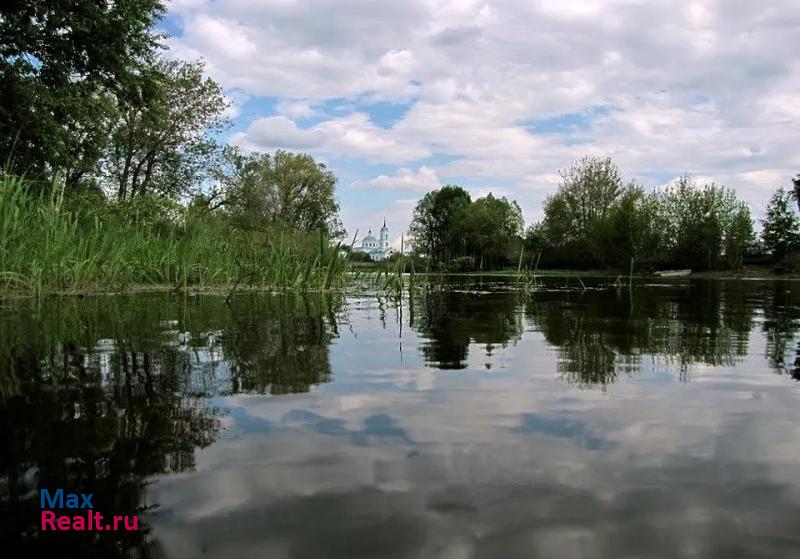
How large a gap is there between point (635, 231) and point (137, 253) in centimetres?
4729

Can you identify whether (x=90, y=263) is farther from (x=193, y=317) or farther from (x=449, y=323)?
(x=449, y=323)

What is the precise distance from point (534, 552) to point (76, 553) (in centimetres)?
94

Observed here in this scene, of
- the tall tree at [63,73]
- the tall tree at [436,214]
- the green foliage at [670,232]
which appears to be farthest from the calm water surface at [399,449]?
the tall tree at [436,214]

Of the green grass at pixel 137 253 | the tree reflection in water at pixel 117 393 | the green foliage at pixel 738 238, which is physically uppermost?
the green foliage at pixel 738 238

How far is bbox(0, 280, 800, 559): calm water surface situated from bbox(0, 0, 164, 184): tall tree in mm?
12839

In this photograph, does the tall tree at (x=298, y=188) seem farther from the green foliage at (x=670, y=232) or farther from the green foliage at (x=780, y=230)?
the green foliage at (x=780, y=230)

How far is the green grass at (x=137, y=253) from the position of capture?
7562 mm

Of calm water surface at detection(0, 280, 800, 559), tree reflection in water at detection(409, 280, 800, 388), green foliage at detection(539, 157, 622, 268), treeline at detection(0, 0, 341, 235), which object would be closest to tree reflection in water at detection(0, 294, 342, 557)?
calm water surface at detection(0, 280, 800, 559)

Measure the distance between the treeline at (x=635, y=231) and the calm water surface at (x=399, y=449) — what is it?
1303 inches

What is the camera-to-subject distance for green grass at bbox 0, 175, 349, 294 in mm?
7562

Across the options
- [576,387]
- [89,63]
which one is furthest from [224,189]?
[576,387]

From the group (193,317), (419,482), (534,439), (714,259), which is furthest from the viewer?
(714,259)

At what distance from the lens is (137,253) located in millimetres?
10336

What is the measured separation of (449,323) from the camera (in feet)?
20.9
